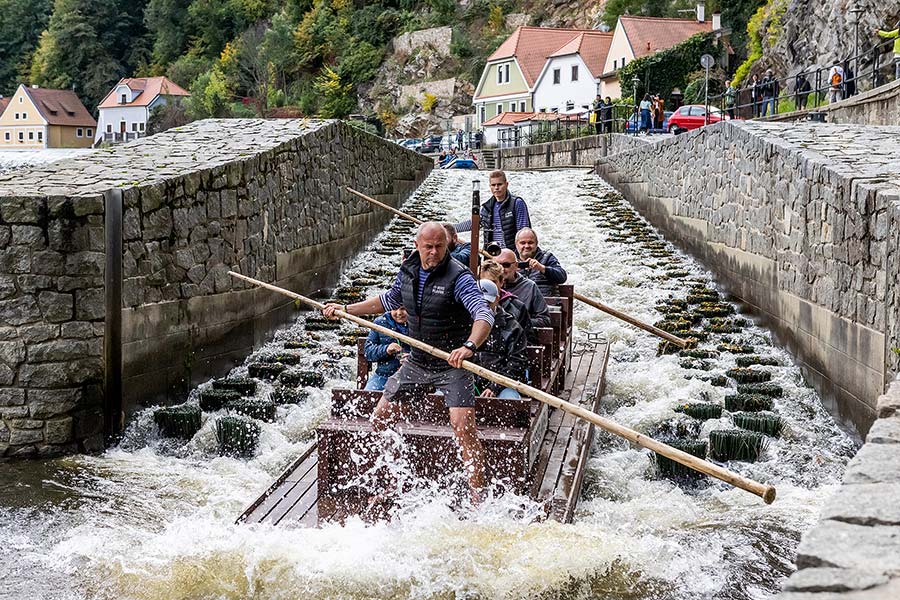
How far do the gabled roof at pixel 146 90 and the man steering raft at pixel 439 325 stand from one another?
76.4 metres

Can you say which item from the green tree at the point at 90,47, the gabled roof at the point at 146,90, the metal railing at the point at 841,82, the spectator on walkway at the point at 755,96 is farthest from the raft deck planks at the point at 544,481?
the green tree at the point at 90,47

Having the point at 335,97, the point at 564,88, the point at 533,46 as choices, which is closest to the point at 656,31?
the point at 564,88

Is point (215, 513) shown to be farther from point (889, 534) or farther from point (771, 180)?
point (771, 180)

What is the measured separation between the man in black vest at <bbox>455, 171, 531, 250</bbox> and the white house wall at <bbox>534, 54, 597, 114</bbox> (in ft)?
158

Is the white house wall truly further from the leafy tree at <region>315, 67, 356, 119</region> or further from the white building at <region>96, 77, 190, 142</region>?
the white building at <region>96, 77, 190, 142</region>

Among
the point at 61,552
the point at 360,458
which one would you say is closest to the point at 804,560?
the point at 360,458

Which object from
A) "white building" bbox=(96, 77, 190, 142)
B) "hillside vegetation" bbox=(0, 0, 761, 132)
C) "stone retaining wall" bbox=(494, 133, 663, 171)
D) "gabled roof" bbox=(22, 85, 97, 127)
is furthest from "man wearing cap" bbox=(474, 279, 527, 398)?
"gabled roof" bbox=(22, 85, 97, 127)

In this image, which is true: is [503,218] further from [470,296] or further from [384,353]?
[470,296]

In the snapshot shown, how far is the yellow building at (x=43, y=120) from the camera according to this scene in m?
81.2

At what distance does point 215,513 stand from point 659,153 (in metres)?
13.7

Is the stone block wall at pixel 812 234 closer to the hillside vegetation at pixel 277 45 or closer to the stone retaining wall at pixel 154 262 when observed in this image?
the stone retaining wall at pixel 154 262

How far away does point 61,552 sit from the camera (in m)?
6.36

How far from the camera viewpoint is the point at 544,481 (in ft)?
22.3

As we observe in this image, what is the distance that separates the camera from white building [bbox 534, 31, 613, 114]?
58438 millimetres
